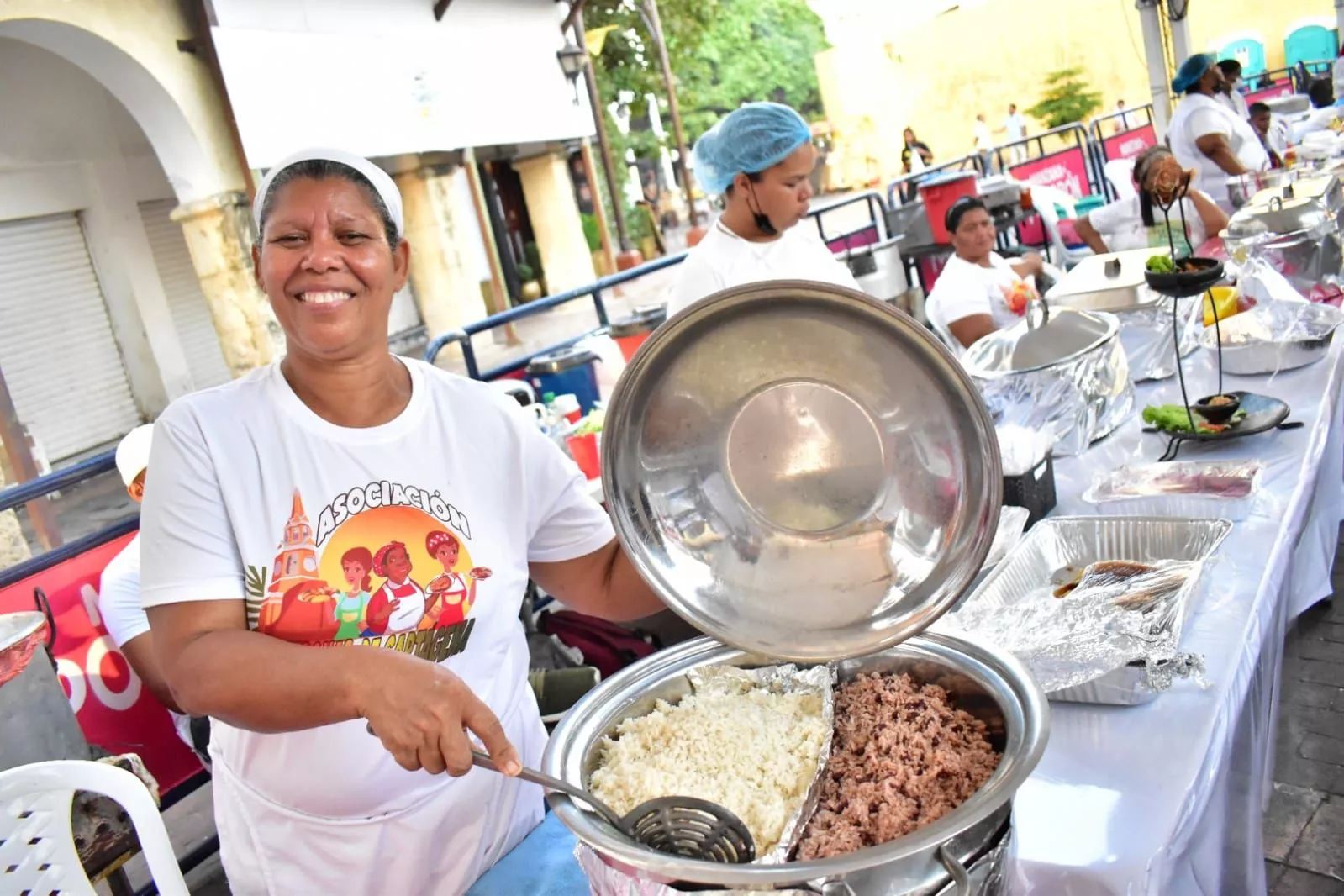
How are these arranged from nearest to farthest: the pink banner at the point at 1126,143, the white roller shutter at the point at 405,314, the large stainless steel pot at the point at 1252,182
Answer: the large stainless steel pot at the point at 1252,182 → the pink banner at the point at 1126,143 → the white roller shutter at the point at 405,314

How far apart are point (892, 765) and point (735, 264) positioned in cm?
194

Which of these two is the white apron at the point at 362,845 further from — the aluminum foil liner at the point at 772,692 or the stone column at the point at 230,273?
the stone column at the point at 230,273

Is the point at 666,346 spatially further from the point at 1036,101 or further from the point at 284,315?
the point at 1036,101

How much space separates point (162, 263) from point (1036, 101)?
2007cm

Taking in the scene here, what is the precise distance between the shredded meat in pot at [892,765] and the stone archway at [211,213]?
7446 millimetres

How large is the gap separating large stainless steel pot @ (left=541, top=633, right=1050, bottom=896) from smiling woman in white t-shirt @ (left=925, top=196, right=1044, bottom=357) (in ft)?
8.15

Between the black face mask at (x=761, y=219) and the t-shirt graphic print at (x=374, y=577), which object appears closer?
the t-shirt graphic print at (x=374, y=577)

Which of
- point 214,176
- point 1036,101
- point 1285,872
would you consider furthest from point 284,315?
point 1036,101

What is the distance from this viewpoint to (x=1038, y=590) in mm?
1771

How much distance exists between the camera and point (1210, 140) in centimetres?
524

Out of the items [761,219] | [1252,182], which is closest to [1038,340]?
[761,219]

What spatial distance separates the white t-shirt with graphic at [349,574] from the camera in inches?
50.4

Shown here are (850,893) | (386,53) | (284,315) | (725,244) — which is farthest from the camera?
(386,53)

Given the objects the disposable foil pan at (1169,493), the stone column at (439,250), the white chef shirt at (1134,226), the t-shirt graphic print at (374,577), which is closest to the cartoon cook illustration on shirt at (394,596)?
the t-shirt graphic print at (374,577)
